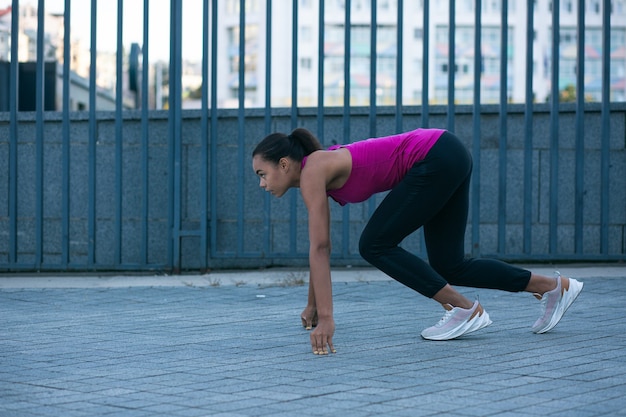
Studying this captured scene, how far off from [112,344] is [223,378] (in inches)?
46.5

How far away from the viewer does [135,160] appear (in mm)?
8766

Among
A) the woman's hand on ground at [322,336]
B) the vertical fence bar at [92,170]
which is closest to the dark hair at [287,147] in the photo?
the woman's hand on ground at [322,336]

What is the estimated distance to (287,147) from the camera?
484 centimetres

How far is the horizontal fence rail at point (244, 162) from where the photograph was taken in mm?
8305

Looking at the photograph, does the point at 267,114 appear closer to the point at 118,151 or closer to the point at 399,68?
the point at 399,68

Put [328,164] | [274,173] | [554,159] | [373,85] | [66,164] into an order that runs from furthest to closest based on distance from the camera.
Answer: [66,164]
[373,85]
[554,159]
[274,173]
[328,164]

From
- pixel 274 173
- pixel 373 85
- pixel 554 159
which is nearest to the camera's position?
pixel 274 173

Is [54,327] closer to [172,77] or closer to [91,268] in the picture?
[91,268]

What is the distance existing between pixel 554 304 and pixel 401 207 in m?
1.01

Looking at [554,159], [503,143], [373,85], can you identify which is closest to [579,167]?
[554,159]

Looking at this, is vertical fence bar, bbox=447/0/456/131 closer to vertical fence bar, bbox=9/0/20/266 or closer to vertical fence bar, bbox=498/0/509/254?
vertical fence bar, bbox=498/0/509/254

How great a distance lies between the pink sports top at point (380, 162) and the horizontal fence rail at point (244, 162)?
3.29 m

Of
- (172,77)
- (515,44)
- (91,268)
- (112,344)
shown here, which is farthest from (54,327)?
(515,44)

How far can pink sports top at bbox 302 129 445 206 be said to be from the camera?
4.88 metres
